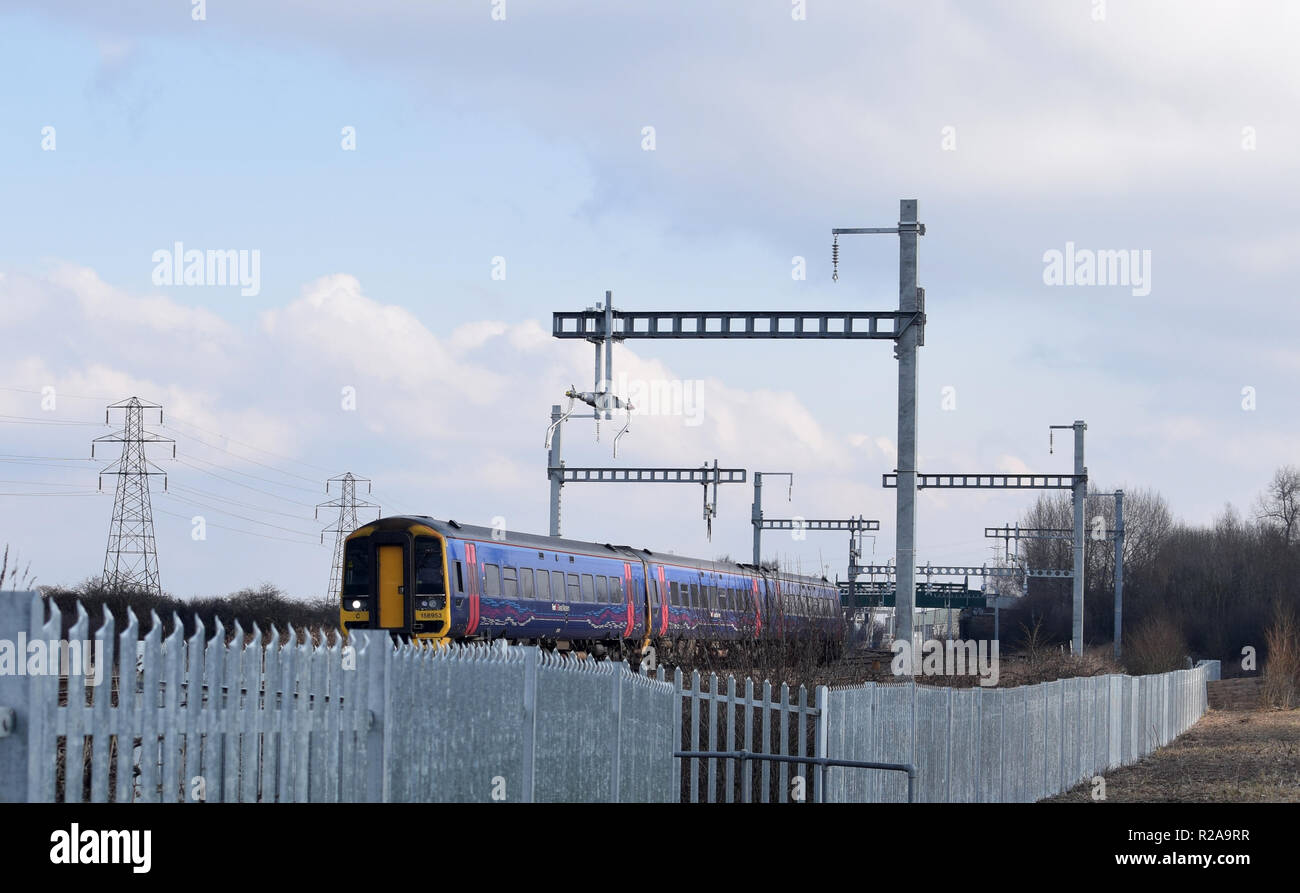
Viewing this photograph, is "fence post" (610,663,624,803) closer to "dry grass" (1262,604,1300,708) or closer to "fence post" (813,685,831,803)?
"fence post" (813,685,831,803)

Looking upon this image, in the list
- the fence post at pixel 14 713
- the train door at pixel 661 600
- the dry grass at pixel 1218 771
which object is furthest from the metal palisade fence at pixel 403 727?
the train door at pixel 661 600

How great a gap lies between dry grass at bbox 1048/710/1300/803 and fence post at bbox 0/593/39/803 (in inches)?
560

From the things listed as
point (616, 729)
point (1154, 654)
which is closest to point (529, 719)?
point (616, 729)

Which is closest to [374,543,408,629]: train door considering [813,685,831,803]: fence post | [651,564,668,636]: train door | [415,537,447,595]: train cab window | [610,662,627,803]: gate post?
[415,537,447,595]: train cab window

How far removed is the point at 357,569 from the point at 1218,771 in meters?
15.4

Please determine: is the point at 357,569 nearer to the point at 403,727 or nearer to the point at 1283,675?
the point at 403,727

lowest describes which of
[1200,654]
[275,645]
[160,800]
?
[1200,654]

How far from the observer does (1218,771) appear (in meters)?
21.8

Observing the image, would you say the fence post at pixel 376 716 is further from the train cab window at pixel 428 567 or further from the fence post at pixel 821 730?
the train cab window at pixel 428 567
